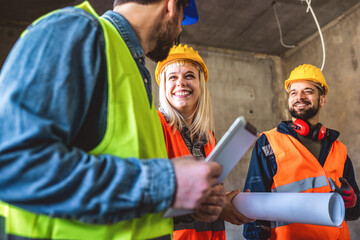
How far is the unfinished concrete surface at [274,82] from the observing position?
4.52 m

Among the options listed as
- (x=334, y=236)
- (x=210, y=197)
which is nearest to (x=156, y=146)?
(x=210, y=197)

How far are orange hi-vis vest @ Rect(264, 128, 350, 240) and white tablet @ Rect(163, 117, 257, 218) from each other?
195 cm

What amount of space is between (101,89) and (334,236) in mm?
2542

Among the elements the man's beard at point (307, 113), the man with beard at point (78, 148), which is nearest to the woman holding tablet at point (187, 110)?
the man with beard at point (78, 148)

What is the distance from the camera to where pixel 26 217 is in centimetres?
72

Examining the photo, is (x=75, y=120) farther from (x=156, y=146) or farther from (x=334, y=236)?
(x=334, y=236)

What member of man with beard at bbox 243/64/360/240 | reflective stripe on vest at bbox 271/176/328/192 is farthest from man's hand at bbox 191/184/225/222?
reflective stripe on vest at bbox 271/176/328/192

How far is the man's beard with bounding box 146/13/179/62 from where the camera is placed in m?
1.09

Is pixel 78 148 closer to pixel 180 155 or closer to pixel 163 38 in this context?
pixel 163 38

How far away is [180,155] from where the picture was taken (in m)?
1.95

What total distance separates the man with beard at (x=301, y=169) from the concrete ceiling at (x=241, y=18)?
2.12 m

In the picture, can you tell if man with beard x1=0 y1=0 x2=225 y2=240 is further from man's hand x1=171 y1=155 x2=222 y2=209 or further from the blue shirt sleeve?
the blue shirt sleeve

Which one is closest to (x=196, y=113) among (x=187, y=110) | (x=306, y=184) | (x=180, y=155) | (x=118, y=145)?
(x=187, y=110)

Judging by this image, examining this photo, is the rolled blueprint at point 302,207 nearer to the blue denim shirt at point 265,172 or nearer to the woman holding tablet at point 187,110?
the woman holding tablet at point 187,110
